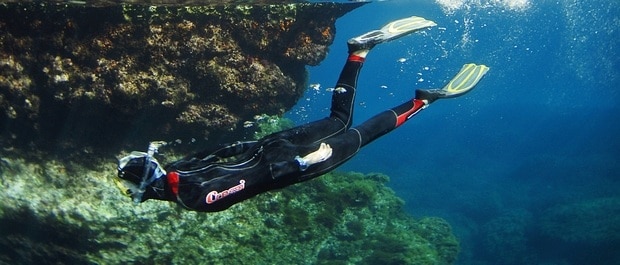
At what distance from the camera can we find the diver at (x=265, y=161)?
3984 millimetres

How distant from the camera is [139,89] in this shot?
7504 mm

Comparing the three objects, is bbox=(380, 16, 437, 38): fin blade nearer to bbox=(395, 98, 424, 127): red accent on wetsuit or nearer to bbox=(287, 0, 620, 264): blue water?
bbox=(395, 98, 424, 127): red accent on wetsuit

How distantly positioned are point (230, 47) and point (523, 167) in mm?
34391

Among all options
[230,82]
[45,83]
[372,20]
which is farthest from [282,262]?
[372,20]

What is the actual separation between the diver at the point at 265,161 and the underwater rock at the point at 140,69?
271cm

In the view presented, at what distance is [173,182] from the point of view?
406cm

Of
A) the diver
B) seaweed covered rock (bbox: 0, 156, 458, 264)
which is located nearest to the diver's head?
the diver

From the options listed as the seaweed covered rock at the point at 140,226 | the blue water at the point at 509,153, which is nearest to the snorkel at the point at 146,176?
the seaweed covered rock at the point at 140,226

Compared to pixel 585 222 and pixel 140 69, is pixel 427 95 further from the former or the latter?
pixel 585 222

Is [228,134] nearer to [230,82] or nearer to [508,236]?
[230,82]

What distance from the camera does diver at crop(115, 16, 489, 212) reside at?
3984 mm

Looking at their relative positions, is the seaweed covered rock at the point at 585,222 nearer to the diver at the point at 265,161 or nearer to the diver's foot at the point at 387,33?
the diver's foot at the point at 387,33

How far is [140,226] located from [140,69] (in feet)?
10.8

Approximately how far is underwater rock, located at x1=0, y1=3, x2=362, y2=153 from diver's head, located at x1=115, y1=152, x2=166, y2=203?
399 cm
